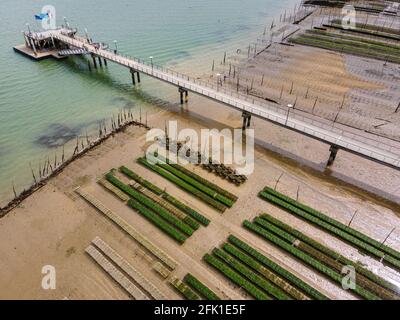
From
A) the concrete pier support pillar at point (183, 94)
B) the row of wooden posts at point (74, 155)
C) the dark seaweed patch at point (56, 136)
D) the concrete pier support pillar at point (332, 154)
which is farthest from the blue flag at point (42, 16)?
the concrete pier support pillar at point (332, 154)

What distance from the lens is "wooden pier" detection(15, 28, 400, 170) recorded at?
46.5m

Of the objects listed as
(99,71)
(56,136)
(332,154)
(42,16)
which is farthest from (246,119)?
(42,16)

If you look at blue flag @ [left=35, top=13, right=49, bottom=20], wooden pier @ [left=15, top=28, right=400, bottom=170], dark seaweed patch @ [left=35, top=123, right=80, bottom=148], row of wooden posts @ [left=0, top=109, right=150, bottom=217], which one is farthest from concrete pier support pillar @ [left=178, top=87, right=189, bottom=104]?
blue flag @ [left=35, top=13, right=49, bottom=20]

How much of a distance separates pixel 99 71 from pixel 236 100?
144ft

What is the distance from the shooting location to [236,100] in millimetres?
57375

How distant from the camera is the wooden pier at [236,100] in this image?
4647cm

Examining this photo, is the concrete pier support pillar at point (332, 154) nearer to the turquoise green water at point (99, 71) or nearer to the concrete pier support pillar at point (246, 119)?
the concrete pier support pillar at point (246, 119)

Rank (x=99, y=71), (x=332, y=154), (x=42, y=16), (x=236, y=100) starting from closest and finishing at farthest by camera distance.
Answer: (x=332, y=154) < (x=236, y=100) < (x=99, y=71) < (x=42, y=16)

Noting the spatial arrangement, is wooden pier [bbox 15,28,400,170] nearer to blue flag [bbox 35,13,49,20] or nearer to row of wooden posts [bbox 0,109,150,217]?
blue flag [bbox 35,13,49,20]

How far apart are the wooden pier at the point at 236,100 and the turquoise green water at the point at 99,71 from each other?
185 inches

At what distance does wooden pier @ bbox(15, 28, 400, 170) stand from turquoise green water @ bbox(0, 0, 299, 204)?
15.4 ft

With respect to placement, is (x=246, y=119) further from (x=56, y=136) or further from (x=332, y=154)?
(x=56, y=136)
